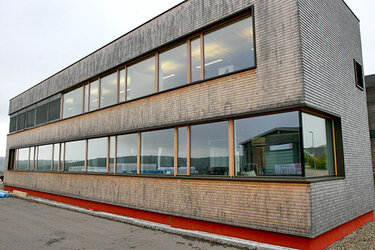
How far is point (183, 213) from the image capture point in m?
8.45

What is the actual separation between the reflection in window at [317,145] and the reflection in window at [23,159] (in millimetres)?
18156

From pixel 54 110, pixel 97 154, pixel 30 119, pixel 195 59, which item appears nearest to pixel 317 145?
pixel 195 59

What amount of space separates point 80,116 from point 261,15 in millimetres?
9990

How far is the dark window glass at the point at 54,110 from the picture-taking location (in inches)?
644

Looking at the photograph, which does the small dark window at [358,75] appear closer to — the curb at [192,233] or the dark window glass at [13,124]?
the curb at [192,233]

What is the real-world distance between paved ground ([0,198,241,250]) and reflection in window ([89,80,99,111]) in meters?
4.82

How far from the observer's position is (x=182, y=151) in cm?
903

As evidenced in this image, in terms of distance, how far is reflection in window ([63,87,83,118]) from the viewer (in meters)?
14.7

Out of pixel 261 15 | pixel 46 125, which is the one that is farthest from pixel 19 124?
pixel 261 15

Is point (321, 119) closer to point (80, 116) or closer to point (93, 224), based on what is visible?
point (93, 224)

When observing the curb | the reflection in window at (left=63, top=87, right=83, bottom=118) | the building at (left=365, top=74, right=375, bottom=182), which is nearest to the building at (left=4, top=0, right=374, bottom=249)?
the curb

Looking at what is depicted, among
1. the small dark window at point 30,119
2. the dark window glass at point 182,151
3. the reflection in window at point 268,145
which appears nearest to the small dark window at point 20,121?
the small dark window at point 30,119

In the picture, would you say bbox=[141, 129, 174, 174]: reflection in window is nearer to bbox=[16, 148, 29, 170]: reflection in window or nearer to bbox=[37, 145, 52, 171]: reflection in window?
bbox=[37, 145, 52, 171]: reflection in window

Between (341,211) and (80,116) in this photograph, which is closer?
(341,211)
